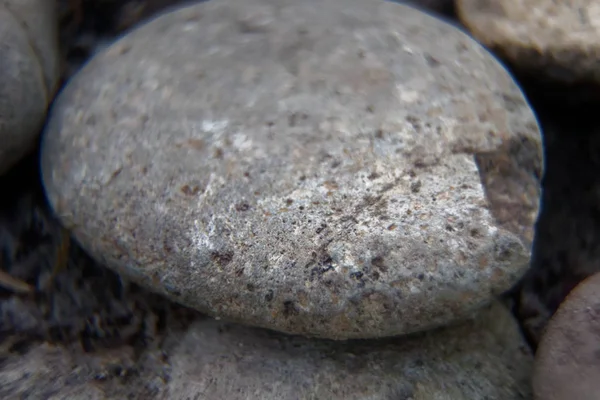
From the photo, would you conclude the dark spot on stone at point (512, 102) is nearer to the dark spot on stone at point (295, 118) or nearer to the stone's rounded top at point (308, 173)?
the stone's rounded top at point (308, 173)

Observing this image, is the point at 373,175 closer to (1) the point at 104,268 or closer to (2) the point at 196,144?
(2) the point at 196,144

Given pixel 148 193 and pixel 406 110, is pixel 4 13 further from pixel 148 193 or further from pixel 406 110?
pixel 406 110

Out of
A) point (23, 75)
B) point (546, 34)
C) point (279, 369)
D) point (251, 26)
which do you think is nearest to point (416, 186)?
point (279, 369)

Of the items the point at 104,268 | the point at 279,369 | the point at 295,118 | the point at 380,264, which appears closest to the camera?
the point at 380,264

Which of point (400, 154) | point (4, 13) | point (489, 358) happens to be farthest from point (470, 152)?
point (4, 13)

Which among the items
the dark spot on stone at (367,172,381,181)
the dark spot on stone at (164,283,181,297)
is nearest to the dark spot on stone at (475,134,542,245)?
the dark spot on stone at (367,172,381,181)

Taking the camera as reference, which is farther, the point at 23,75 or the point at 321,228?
the point at 23,75

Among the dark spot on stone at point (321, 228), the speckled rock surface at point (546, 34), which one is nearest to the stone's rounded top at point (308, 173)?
the dark spot on stone at point (321, 228)
